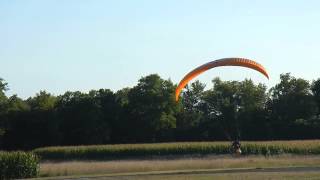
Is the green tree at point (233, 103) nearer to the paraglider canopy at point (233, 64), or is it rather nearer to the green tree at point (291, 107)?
the green tree at point (291, 107)

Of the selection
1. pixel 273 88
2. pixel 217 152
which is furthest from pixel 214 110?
pixel 217 152

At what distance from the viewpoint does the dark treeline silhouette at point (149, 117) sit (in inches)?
3280

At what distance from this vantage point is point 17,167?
35.8 meters

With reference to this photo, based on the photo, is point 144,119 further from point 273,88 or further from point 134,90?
point 273,88

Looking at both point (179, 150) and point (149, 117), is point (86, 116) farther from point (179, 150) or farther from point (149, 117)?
point (179, 150)

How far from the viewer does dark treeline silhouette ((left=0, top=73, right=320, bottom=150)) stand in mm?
83312

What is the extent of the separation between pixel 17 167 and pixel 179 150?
75.3ft

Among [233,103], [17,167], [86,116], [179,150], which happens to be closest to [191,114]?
[233,103]

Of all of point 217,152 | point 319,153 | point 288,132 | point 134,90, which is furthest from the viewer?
point 134,90

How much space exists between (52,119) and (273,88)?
37.6 meters

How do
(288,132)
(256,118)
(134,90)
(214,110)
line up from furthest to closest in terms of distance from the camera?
(214,110) → (134,90) → (256,118) → (288,132)

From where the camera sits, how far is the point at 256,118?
281 feet

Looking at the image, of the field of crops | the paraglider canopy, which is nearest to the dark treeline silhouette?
the field of crops

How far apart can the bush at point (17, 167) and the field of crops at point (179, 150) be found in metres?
21.4
